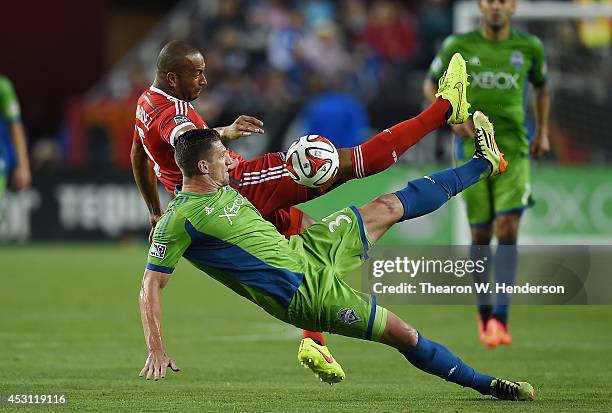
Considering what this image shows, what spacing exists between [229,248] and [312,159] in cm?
111

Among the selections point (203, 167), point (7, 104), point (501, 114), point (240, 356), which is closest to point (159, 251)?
point (203, 167)

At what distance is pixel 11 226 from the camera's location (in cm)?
2083

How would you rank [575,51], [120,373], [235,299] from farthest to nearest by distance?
[575,51]
[235,299]
[120,373]

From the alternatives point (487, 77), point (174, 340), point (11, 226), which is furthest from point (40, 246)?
point (487, 77)

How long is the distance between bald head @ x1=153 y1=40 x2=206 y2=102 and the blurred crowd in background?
401 inches

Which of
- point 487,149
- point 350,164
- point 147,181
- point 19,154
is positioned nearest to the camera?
point 487,149

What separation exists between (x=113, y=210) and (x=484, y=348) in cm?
1162

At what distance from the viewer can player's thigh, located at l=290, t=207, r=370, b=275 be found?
7.11 meters

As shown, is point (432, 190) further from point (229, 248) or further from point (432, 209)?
point (229, 248)

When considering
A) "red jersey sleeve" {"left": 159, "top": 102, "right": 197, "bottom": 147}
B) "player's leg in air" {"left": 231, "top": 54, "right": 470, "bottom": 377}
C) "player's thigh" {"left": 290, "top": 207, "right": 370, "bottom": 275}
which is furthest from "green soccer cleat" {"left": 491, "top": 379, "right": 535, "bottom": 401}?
"red jersey sleeve" {"left": 159, "top": 102, "right": 197, "bottom": 147}

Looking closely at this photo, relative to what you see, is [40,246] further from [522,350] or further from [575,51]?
[522,350]

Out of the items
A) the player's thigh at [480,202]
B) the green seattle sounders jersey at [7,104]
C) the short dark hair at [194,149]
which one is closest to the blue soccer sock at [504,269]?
the player's thigh at [480,202]

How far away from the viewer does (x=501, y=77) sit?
10180 millimetres

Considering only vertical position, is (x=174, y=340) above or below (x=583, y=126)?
below
